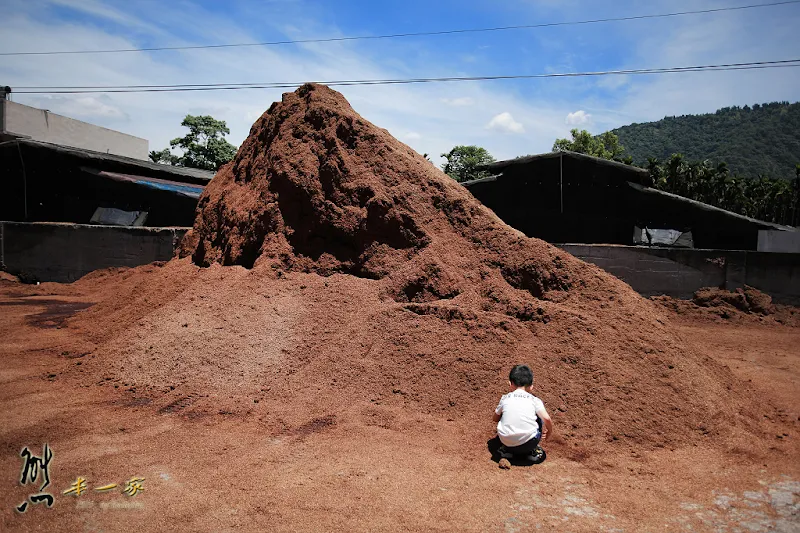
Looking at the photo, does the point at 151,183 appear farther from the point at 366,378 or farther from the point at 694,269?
the point at 694,269

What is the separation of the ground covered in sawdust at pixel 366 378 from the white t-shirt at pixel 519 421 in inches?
8.7

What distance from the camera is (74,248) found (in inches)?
502

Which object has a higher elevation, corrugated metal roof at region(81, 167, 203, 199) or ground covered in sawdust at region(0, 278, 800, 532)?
corrugated metal roof at region(81, 167, 203, 199)

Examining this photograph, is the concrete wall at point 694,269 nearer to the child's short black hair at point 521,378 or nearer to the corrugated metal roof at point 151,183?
the child's short black hair at point 521,378

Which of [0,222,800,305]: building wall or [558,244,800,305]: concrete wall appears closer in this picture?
[558,244,800,305]: concrete wall

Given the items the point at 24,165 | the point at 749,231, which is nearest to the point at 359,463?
the point at 749,231

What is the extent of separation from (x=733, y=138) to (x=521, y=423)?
11112 cm

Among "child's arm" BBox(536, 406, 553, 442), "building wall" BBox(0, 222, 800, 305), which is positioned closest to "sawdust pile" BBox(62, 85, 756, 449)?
"child's arm" BBox(536, 406, 553, 442)

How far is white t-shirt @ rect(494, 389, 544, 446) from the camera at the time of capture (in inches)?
154

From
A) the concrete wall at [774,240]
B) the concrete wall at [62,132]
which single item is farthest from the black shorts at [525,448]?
the concrete wall at [62,132]

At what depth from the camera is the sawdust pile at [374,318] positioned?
15.9 feet

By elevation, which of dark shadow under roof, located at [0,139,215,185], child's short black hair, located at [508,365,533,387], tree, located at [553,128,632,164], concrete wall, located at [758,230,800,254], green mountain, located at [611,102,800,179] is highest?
green mountain, located at [611,102,800,179]

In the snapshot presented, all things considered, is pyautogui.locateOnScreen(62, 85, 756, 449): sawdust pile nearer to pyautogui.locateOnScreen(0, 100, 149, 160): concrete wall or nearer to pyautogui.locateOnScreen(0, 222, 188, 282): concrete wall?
Result: pyautogui.locateOnScreen(0, 222, 188, 282): concrete wall

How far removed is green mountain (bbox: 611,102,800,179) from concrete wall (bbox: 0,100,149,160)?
221ft
